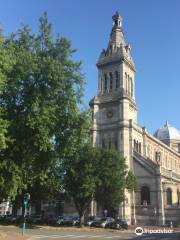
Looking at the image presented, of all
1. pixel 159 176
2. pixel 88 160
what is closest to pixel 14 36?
pixel 88 160

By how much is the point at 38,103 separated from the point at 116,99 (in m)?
54.1

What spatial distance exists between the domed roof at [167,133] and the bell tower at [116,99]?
143 feet

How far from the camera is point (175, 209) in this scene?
70.8m

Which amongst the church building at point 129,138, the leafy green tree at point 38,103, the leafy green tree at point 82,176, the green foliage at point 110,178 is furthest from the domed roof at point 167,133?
the leafy green tree at point 38,103

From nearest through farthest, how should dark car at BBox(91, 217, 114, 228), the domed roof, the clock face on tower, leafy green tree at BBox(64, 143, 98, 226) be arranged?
1. leafy green tree at BBox(64, 143, 98, 226)
2. dark car at BBox(91, 217, 114, 228)
3. the clock face on tower
4. the domed roof

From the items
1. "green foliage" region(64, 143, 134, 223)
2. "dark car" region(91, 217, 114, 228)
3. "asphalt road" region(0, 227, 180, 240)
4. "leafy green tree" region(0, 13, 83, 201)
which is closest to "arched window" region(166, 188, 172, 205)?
"green foliage" region(64, 143, 134, 223)

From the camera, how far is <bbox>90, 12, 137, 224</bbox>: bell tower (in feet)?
255

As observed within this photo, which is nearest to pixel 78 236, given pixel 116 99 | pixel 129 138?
pixel 129 138

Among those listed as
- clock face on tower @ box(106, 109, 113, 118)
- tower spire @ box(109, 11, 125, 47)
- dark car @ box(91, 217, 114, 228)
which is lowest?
dark car @ box(91, 217, 114, 228)

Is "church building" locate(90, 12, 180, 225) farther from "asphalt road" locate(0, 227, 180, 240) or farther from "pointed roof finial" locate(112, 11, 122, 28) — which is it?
"asphalt road" locate(0, 227, 180, 240)

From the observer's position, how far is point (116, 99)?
81.4 m

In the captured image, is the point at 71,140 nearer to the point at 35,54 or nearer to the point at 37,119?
the point at 37,119

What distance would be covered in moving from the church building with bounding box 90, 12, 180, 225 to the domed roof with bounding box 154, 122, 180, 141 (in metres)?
29.1

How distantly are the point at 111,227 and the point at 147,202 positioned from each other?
880 inches
